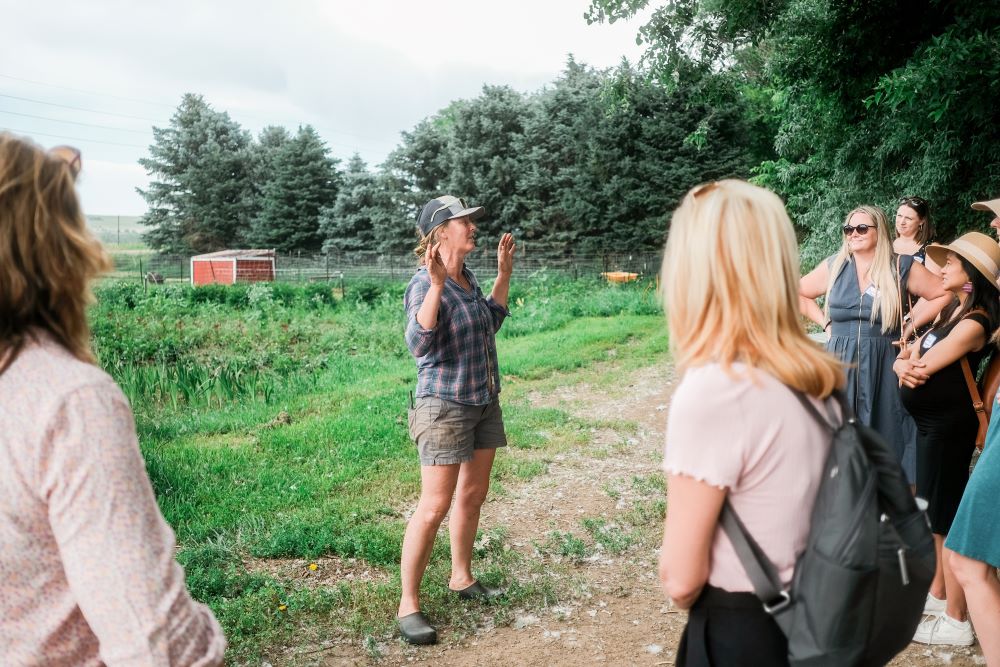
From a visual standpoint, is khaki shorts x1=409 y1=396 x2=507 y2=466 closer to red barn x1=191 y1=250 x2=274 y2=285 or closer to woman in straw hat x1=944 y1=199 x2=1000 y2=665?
woman in straw hat x1=944 y1=199 x2=1000 y2=665

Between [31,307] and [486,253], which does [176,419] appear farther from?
[486,253]

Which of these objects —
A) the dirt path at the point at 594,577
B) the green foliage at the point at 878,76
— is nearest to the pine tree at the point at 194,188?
the green foliage at the point at 878,76

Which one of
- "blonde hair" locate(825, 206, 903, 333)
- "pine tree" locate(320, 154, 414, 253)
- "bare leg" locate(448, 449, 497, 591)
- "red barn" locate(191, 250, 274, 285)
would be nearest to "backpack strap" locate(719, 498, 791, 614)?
"bare leg" locate(448, 449, 497, 591)

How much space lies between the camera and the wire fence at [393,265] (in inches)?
1315

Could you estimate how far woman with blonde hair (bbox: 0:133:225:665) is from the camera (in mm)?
1287

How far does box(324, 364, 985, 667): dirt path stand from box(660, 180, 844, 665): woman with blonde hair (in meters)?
2.29

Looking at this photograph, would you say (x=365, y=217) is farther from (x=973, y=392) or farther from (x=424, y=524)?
(x=973, y=392)

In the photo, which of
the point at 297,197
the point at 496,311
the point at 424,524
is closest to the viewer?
the point at 424,524

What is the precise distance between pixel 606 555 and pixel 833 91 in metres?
6.53

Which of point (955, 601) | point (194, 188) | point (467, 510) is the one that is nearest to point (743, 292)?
point (467, 510)

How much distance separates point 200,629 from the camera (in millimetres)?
1398

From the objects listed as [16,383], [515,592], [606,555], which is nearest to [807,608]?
[16,383]

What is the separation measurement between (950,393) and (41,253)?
12.8 feet

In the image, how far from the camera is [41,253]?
136cm
